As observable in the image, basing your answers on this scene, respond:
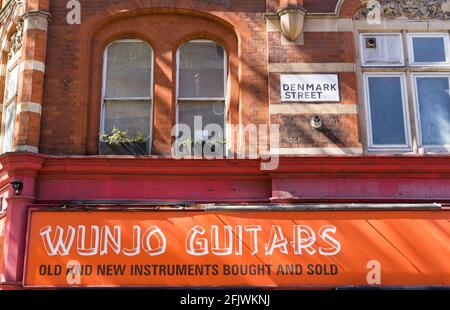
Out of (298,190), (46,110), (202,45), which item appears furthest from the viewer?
(202,45)

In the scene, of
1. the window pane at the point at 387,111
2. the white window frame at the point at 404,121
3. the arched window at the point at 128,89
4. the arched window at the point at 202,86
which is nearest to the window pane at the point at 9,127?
the arched window at the point at 128,89

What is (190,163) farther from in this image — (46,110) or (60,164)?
(46,110)

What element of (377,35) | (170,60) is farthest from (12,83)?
(377,35)

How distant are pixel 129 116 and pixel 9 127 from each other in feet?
6.89

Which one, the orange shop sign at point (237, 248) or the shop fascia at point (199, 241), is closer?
the orange shop sign at point (237, 248)

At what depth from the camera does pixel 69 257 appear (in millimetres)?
8484

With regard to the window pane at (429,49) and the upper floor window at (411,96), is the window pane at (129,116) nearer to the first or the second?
the upper floor window at (411,96)

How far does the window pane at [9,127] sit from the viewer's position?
32.6 ft

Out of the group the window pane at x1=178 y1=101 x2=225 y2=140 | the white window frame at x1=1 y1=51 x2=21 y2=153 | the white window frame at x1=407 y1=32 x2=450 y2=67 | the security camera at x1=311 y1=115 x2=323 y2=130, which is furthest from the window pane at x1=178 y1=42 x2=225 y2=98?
the white window frame at x1=407 y1=32 x2=450 y2=67

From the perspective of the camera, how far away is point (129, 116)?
984 cm

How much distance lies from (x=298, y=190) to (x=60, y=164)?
11.7 feet

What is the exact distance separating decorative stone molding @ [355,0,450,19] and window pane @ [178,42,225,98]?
247 centimetres

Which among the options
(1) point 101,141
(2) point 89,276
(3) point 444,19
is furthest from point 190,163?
(3) point 444,19
